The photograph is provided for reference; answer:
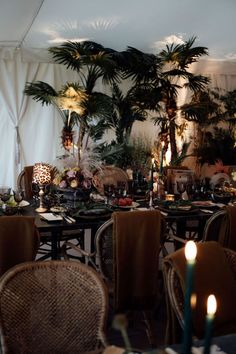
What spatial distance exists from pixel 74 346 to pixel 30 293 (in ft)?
0.84

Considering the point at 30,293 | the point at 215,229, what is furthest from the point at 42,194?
the point at 30,293

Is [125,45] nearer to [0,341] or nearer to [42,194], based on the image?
[42,194]

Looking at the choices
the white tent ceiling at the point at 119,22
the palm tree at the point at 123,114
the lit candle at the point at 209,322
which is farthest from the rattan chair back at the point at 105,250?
the palm tree at the point at 123,114

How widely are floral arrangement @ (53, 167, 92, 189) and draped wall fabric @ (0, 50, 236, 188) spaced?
3287 mm

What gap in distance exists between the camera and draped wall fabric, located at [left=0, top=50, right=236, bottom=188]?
5.88 metres

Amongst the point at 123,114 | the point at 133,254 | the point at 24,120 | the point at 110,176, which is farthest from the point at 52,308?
the point at 24,120

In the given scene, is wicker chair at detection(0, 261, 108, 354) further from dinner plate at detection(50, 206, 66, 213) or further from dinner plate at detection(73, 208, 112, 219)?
dinner plate at detection(50, 206, 66, 213)

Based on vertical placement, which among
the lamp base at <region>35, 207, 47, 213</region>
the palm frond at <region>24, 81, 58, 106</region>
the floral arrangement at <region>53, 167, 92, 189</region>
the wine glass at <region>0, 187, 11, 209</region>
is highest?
the palm frond at <region>24, 81, 58, 106</region>

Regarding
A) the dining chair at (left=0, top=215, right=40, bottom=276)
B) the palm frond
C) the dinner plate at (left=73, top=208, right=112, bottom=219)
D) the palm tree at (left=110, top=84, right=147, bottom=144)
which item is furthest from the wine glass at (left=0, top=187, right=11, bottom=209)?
the palm tree at (left=110, top=84, right=147, bottom=144)

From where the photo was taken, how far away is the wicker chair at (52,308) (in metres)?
1.38

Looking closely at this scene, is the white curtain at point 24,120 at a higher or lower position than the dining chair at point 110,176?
higher

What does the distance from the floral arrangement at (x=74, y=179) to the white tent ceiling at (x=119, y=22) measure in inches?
74.2

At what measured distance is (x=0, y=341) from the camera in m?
1.34

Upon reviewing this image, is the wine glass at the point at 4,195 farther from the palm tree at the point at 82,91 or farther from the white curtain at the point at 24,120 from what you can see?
the white curtain at the point at 24,120
